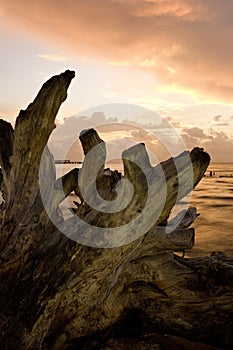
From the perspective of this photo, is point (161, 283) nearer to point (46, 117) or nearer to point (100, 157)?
point (100, 157)

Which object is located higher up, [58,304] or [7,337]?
[58,304]

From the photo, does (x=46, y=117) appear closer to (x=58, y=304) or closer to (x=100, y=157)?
(x=100, y=157)

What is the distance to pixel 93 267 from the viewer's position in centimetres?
316

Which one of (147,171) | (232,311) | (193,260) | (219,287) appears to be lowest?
(232,311)

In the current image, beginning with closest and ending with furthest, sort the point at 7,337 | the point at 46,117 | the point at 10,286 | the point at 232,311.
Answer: the point at 7,337 < the point at 10,286 < the point at 46,117 < the point at 232,311

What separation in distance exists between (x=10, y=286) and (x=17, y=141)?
137cm

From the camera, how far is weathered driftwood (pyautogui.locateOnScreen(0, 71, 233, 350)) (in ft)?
10.3

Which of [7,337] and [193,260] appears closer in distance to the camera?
[7,337]

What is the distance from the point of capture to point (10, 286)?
128 inches

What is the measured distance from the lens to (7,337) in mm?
2998

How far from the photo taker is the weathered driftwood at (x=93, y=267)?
3139 mm

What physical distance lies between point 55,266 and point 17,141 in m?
1.31

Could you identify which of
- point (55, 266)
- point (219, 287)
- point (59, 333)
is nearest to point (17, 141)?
point (55, 266)

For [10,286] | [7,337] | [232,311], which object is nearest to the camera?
[7,337]
